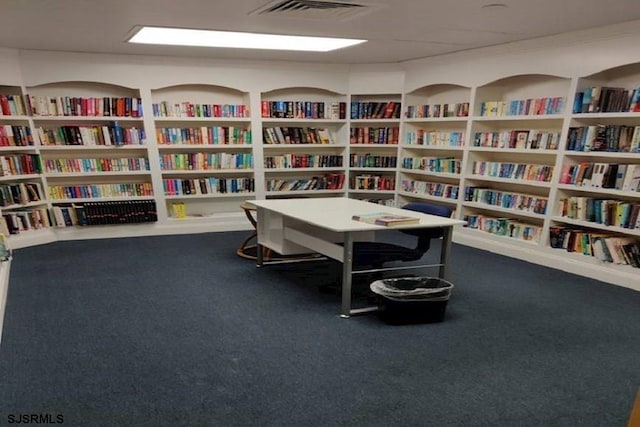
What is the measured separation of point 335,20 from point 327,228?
1.73 metres

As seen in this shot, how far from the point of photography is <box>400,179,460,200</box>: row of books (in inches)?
220

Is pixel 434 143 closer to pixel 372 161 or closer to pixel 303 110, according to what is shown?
pixel 372 161

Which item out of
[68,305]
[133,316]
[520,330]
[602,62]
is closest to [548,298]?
[520,330]

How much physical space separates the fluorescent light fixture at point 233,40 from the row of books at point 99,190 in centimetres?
203

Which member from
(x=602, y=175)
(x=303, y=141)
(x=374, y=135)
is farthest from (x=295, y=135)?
(x=602, y=175)

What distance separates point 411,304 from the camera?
3.09m

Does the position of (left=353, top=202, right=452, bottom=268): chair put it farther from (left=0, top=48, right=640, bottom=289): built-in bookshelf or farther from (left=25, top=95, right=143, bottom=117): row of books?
(left=25, top=95, right=143, bottom=117): row of books

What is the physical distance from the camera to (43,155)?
5.37 m

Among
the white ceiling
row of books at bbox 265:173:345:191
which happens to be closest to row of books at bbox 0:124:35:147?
the white ceiling

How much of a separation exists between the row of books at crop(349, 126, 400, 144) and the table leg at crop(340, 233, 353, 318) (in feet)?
11.3

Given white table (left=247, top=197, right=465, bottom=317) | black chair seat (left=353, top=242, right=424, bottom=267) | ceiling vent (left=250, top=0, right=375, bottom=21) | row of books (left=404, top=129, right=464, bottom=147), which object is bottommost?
black chair seat (left=353, top=242, right=424, bottom=267)

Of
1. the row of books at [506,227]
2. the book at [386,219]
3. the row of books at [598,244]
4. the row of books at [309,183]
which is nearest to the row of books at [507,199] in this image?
the row of books at [506,227]

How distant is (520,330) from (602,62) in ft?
8.92

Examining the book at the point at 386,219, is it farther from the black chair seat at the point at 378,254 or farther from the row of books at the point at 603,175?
the row of books at the point at 603,175
